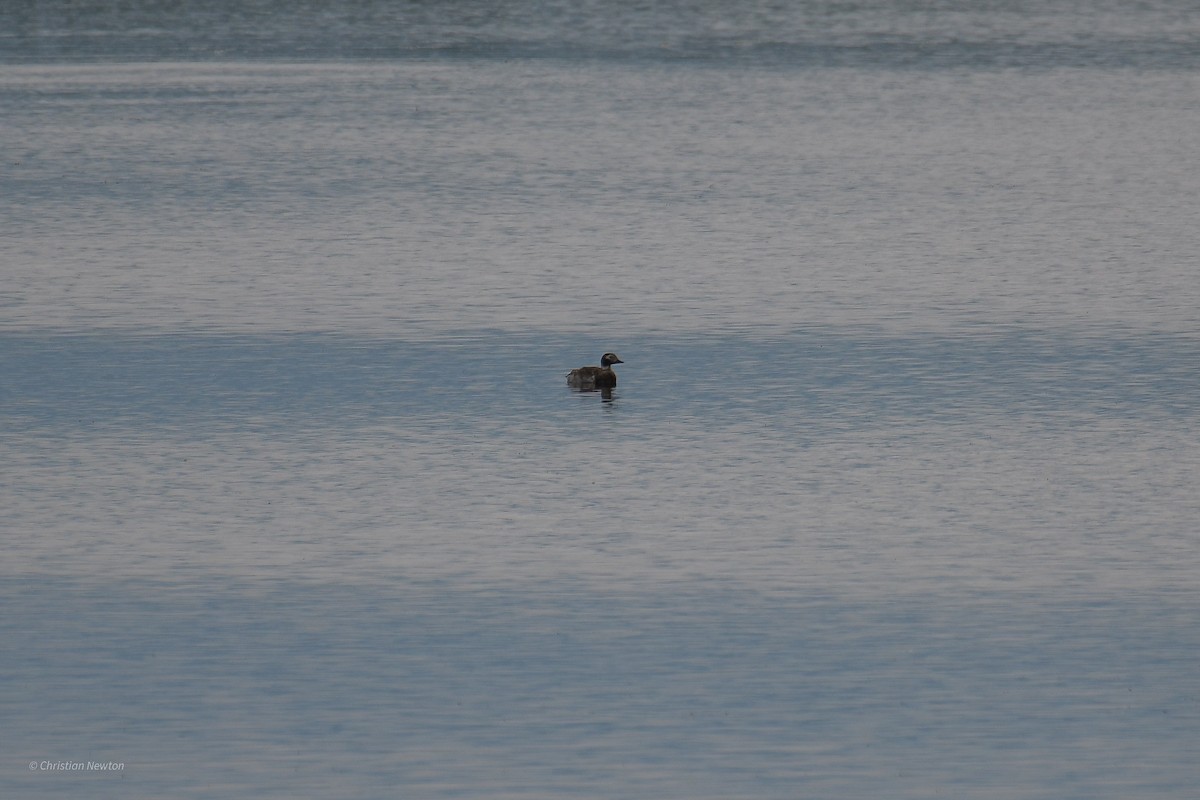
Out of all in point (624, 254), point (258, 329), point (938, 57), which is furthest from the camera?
point (938, 57)

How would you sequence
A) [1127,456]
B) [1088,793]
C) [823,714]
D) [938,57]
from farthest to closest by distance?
[938,57] < [1127,456] < [823,714] < [1088,793]

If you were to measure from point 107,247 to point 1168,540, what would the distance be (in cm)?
1736

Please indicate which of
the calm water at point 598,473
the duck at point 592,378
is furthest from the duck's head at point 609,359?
the calm water at point 598,473

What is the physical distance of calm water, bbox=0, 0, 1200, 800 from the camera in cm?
1309

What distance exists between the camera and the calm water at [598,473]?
43.0 ft

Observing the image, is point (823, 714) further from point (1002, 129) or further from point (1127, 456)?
point (1002, 129)

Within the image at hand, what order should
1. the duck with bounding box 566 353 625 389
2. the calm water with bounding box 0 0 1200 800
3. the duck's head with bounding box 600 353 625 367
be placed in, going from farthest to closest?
the duck's head with bounding box 600 353 625 367 → the duck with bounding box 566 353 625 389 → the calm water with bounding box 0 0 1200 800

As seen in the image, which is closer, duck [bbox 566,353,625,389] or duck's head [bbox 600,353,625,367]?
duck [bbox 566,353,625,389]

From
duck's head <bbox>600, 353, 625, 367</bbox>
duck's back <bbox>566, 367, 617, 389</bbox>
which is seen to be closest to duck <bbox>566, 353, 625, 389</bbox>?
duck's back <bbox>566, 367, 617, 389</bbox>

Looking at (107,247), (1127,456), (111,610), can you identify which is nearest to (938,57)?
(107,247)

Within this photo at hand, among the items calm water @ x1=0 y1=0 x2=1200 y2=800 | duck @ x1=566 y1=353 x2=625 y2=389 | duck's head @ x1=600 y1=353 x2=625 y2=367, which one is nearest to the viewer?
calm water @ x1=0 y1=0 x2=1200 y2=800

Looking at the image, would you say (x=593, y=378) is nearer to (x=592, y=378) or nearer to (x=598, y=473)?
(x=592, y=378)

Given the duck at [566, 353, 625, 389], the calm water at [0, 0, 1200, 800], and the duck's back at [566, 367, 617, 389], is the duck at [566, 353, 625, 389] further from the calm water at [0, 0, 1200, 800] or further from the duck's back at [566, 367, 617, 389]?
the calm water at [0, 0, 1200, 800]

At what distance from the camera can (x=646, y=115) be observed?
1913 inches
